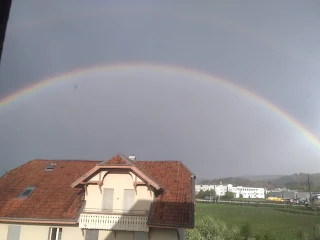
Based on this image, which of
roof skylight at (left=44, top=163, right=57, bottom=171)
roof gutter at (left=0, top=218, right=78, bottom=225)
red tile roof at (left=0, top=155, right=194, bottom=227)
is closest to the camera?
roof gutter at (left=0, top=218, right=78, bottom=225)

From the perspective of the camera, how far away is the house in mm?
19812

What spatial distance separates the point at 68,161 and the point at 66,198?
Answer: 6675 mm

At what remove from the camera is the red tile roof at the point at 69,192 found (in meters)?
20.4

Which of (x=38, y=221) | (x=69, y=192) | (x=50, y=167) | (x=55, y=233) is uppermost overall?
(x=50, y=167)

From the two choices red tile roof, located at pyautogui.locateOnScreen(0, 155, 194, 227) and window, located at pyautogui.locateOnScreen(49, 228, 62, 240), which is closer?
red tile roof, located at pyautogui.locateOnScreen(0, 155, 194, 227)

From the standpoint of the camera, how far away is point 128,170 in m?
21.2

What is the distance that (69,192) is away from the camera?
23203mm

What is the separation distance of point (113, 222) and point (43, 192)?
Answer: 7215 mm

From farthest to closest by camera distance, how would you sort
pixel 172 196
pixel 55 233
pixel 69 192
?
pixel 69 192, pixel 172 196, pixel 55 233

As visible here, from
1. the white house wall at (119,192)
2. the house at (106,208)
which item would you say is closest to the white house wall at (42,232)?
the house at (106,208)

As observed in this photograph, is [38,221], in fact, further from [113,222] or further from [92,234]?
[113,222]

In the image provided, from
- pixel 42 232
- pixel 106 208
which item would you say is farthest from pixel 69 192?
pixel 106 208

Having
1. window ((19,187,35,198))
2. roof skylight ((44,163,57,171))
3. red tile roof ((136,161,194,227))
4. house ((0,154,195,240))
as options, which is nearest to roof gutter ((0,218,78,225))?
house ((0,154,195,240))

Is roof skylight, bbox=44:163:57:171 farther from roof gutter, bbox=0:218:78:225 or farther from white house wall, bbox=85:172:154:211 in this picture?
white house wall, bbox=85:172:154:211
